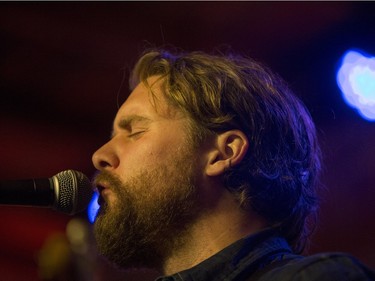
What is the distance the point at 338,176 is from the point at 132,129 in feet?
3.88

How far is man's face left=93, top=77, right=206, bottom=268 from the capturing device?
6.16ft

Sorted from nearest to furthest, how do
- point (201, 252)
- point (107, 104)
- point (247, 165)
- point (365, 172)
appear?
point (201, 252) < point (247, 165) < point (365, 172) < point (107, 104)

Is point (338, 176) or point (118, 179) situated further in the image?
point (338, 176)

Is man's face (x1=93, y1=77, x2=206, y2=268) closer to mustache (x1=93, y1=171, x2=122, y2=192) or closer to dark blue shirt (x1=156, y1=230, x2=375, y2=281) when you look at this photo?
mustache (x1=93, y1=171, x2=122, y2=192)

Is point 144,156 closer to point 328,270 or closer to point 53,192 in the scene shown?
point 53,192

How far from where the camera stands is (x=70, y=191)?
1702 mm

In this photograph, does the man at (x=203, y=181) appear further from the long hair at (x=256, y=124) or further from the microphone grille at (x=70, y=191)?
the microphone grille at (x=70, y=191)

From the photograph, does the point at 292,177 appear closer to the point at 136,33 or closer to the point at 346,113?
the point at 346,113

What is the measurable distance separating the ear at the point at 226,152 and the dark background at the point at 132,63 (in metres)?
0.78

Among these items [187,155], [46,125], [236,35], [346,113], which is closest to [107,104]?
[46,125]

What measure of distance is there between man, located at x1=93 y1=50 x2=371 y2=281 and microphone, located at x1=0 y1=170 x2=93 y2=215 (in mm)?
170

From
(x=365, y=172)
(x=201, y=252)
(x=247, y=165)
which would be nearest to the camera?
(x=201, y=252)

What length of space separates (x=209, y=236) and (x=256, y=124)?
0.40 meters

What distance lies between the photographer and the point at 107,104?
10.6 ft
